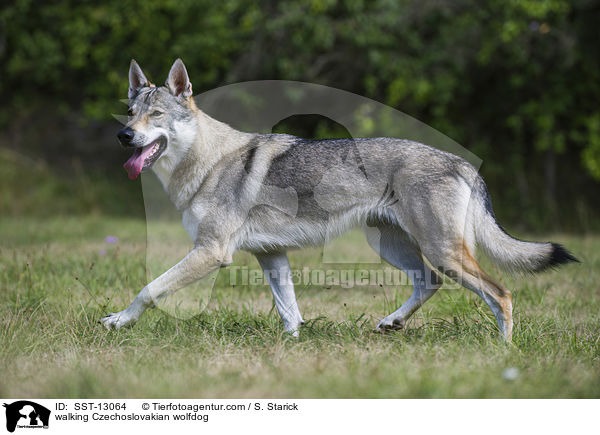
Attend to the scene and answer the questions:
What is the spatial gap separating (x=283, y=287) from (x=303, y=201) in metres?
0.64

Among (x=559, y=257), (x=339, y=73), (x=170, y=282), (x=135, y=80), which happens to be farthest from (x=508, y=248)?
(x=339, y=73)

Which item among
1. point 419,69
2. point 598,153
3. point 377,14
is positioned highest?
point 377,14

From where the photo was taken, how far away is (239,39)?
11734 millimetres

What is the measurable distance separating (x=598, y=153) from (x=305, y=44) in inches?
222

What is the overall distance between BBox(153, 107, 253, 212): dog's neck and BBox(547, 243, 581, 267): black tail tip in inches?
90.1

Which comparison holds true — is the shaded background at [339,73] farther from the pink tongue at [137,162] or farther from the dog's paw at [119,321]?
the dog's paw at [119,321]

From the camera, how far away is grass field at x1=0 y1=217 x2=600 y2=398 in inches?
111

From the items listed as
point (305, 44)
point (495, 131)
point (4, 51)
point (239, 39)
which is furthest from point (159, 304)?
point (4, 51)

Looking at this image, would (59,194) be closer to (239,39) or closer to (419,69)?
(239,39)

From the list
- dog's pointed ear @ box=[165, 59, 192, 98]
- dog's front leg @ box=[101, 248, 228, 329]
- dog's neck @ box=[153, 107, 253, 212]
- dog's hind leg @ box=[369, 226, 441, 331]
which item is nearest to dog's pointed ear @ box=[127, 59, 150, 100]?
dog's pointed ear @ box=[165, 59, 192, 98]

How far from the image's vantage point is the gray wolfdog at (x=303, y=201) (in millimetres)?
3711

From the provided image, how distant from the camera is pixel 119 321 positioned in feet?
12.1

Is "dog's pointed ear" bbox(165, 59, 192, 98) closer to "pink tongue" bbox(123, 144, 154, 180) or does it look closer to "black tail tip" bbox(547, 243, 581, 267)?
"pink tongue" bbox(123, 144, 154, 180)
